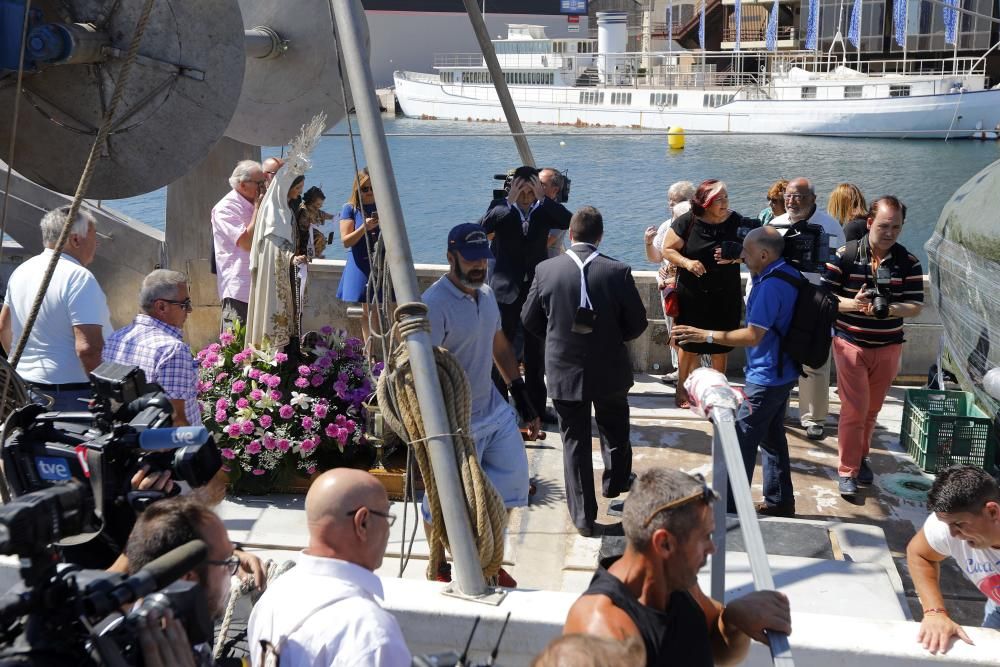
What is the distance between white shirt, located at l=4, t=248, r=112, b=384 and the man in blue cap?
1530 millimetres

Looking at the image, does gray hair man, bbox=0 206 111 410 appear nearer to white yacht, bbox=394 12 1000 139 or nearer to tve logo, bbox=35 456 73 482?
tve logo, bbox=35 456 73 482

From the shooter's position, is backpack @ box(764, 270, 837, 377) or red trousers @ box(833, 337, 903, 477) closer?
backpack @ box(764, 270, 837, 377)

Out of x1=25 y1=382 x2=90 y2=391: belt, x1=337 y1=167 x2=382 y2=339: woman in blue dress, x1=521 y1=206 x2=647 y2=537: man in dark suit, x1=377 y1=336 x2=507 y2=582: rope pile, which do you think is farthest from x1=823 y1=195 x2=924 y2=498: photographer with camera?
x1=25 y1=382 x2=90 y2=391: belt

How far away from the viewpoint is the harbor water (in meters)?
22.7

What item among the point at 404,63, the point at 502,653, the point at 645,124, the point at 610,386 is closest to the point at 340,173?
the point at 645,124

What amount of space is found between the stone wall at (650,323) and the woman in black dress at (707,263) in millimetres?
1485

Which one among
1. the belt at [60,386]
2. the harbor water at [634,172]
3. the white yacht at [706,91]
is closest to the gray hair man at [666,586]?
the belt at [60,386]

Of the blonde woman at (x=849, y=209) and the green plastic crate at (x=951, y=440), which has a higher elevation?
the blonde woman at (x=849, y=209)

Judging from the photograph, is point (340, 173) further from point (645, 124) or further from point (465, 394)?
point (465, 394)

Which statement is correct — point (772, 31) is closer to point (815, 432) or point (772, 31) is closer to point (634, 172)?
point (634, 172)

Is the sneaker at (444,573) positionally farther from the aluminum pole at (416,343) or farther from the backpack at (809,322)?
the backpack at (809,322)

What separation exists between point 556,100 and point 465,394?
153 ft

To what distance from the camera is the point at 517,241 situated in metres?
6.88

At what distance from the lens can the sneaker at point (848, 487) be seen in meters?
5.75
